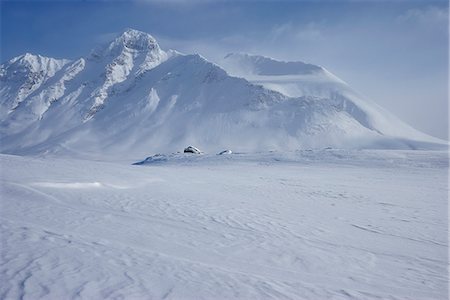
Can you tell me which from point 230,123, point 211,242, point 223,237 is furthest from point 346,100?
point 211,242

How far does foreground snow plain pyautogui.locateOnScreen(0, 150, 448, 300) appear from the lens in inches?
247

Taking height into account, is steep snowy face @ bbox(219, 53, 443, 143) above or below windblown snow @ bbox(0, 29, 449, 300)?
above

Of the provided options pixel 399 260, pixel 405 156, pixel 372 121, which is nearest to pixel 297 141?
pixel 372 121

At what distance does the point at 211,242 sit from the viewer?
8703 millimetres

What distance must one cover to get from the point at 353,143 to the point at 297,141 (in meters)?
20.1

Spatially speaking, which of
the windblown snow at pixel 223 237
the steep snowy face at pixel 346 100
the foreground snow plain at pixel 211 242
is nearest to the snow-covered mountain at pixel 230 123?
the steep snowy face at pixel 346 100

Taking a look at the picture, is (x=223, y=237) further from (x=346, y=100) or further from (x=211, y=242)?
(x=346, y=100)

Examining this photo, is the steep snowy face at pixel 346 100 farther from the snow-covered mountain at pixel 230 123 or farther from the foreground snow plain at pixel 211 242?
the foreground snow plain at pixel 211 242

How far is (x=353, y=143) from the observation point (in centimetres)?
13112

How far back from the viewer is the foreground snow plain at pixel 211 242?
6262 millimetres

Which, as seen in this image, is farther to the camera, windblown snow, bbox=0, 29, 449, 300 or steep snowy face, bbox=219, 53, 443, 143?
steep snowy face, bbox=219, 53, 443, 143

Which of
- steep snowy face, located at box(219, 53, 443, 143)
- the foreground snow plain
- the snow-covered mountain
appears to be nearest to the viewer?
the foreground snow plain

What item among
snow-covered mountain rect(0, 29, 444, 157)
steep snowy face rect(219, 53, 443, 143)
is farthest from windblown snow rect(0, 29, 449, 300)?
steep snowy face rect(219, 53, 443, 143)

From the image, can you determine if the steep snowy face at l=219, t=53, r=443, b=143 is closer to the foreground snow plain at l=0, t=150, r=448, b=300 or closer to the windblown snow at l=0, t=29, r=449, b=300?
the windblown snow at l=0, t=29, r=449, b=300
